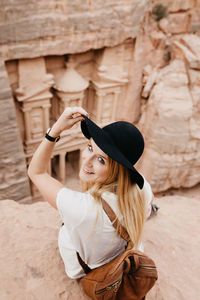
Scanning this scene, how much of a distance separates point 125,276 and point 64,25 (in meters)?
7.42

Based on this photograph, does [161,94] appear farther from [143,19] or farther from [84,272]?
[84,272]

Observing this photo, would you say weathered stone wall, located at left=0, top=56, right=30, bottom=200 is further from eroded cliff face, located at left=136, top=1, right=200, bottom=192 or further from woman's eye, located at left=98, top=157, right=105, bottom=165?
woman's eye, located at left=98, top=157, right=105, bottom=165

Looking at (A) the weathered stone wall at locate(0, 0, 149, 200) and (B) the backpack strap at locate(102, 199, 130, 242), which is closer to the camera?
(B) the backpack strap at locate(102, 199, 130, 242)

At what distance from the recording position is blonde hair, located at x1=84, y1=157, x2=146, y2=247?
5.66ft

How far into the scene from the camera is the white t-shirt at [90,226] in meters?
1.62

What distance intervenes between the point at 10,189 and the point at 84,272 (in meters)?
6.03

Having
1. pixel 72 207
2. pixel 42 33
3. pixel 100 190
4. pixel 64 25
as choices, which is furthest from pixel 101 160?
pixel 64 25

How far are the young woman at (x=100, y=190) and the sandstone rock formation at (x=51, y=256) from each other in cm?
60

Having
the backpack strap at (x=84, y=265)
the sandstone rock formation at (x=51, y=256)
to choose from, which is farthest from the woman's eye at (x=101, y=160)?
the sandstone rock formation at (x=51, y=256)

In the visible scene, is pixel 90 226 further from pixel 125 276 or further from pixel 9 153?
pixel 9 153

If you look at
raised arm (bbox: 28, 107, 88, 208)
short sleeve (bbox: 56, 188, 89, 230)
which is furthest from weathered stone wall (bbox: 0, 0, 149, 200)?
short sleeve (bbox: 56, 188, 89, 230)

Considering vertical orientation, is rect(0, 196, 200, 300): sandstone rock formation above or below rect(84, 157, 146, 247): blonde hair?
below

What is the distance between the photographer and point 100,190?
178 cm

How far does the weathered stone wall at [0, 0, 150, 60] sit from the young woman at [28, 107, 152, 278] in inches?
237
